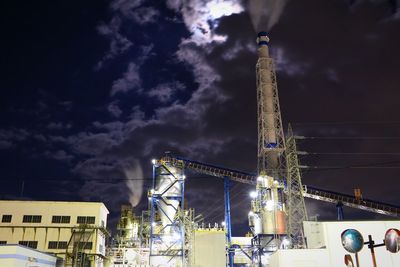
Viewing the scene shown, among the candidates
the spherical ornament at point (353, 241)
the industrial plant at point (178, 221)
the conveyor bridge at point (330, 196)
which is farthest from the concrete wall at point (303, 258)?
the conveyor bridge at point (330, 196)

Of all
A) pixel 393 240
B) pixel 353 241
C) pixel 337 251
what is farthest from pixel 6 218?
pixel 393 240

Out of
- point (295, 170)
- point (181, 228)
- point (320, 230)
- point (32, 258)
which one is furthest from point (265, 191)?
point (32, 258)

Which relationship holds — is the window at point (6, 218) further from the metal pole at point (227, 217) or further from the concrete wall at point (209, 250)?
the metal pole at point (227, 217)

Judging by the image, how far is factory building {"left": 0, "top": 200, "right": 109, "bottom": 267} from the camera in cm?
4666

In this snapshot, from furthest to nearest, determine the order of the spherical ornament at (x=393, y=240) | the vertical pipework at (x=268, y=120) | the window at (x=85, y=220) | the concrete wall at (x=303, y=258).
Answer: the vertical pipework at (x=268, y=120)
the window at (x=85, y=220)
the concrete wall at (x=303, y=258)
the spherical ornament at (x=393, y=240)

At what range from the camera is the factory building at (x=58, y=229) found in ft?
153

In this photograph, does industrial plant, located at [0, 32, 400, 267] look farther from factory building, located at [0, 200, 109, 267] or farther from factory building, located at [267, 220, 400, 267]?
factory building, located at [267, 220, 400, 267]

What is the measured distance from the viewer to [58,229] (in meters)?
48.1

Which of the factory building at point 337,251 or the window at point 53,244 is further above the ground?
the window at point 53,244

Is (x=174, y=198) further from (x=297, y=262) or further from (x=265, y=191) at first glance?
(x=297, y=262)

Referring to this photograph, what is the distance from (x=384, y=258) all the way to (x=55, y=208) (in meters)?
39.6

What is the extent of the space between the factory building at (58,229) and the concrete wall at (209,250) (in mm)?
12888

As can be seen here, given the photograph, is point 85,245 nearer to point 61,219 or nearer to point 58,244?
point 58,244

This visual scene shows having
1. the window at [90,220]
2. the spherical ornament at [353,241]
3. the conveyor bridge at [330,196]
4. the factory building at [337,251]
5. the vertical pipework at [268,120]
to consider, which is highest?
the vertical pipework at [268,120]
